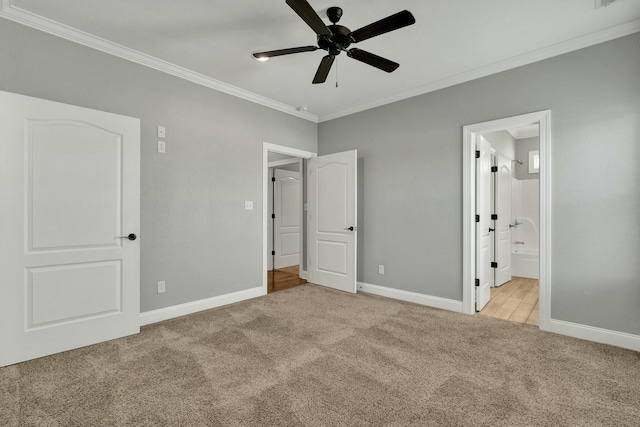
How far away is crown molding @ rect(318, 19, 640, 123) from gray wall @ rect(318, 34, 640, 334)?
0.05 meters

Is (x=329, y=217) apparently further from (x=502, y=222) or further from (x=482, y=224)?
(x=502, y=222)

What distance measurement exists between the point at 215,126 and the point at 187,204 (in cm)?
102

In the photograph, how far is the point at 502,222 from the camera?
4.86 meters

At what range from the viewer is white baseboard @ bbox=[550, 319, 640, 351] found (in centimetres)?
261

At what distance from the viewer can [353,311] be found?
3.61 m

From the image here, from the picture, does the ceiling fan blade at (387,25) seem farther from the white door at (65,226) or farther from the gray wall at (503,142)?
the gray wall at (503,142)

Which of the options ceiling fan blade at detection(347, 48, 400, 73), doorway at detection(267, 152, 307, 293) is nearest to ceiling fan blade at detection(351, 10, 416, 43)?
ceiling fan blade at detection(347, 48, 400, 73)

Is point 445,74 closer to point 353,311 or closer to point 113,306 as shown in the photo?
point 353,311

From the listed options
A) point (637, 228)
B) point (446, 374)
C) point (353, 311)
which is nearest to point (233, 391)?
point (446, 374)

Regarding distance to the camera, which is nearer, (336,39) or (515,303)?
(336,39)

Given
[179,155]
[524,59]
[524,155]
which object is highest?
[524,59]

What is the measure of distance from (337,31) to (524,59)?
216 centimetres

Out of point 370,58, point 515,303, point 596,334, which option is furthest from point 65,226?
point 515,303

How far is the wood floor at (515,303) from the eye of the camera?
11.4ft
